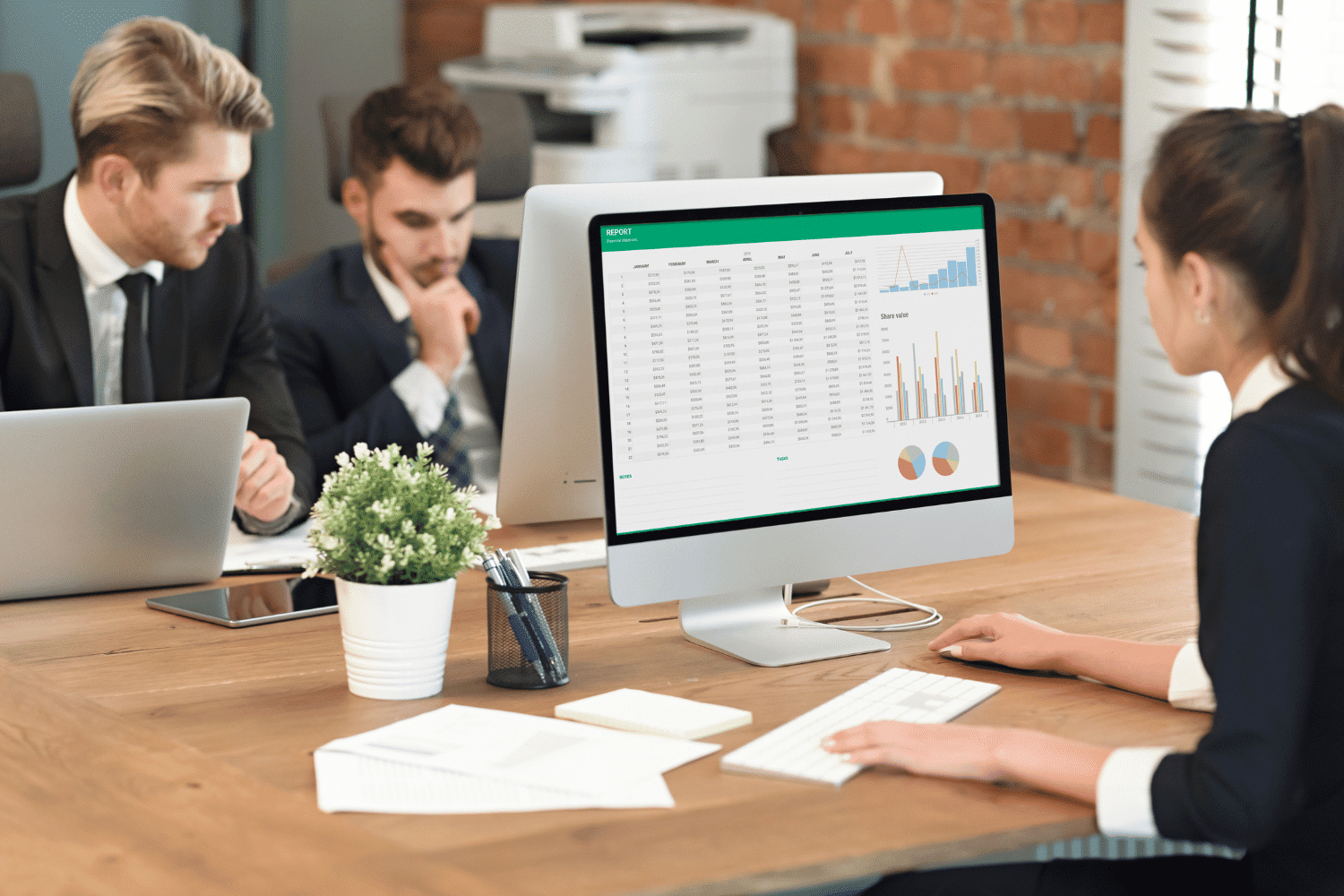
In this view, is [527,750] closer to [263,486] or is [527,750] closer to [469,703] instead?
[469,703]

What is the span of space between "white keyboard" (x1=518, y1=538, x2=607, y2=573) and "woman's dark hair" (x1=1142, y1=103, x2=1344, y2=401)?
0.83 metres

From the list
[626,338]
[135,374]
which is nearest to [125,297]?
[135,374]

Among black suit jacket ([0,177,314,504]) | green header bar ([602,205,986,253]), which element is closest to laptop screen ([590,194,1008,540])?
green header bar ([602,205,986,253])

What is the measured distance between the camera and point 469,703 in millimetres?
1312

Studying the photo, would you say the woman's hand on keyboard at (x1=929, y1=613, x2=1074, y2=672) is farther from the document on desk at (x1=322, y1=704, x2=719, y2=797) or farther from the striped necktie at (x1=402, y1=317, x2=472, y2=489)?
the striped necktie at (x1=402, y1=317, x2=472, y2=489)

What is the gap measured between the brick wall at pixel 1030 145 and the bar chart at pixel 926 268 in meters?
1.27

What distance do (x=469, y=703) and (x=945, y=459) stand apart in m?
0.55

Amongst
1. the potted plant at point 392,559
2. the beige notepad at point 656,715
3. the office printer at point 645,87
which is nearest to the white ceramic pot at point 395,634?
the potted plant at point 392,559

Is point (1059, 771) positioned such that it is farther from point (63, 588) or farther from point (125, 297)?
point (125, 297)

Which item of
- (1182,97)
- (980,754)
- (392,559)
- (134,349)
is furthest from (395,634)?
(1182,97)

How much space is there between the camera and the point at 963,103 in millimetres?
3012

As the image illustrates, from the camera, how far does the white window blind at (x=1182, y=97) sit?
2422 millimetres

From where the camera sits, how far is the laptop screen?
1389mm

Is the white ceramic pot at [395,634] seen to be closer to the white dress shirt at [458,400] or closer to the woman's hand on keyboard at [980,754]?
the woman's hand on keyboard at [980,754]
